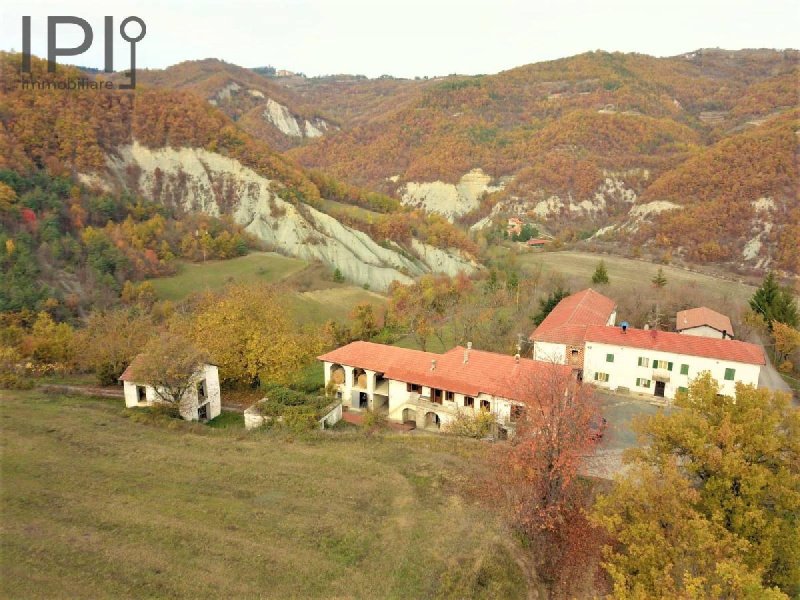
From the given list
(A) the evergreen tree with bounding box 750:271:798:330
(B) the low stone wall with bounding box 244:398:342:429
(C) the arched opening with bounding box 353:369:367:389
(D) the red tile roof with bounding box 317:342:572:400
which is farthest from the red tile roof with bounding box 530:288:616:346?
(B) the low stone wall with bounding box 244:398:342:429

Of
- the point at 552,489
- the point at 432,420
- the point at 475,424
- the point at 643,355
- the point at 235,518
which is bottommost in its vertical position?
the point at 432,420

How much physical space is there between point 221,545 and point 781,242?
9561 centimetres

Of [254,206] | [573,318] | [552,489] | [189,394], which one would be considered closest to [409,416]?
[552,489]

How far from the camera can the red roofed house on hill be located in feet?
118

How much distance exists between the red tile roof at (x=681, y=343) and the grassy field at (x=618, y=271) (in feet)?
85.7

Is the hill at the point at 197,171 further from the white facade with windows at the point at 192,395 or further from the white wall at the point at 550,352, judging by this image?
the white facade with windows at the point at 192,395

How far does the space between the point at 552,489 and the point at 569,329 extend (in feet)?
63.2

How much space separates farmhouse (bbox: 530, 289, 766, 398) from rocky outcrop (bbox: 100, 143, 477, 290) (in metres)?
42.4

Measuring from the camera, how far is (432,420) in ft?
100

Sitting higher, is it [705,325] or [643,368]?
[705,325]

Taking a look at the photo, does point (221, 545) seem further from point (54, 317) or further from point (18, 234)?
point (18, 234)

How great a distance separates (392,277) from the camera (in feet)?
256

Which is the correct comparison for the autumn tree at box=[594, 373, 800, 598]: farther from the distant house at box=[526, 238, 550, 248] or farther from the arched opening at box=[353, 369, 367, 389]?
the distant house at box=[526, 238, 550, 248]

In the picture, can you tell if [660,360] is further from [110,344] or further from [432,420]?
[110,344]
